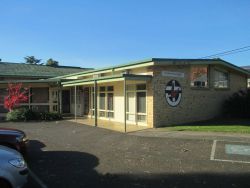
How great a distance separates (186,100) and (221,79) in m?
5.07

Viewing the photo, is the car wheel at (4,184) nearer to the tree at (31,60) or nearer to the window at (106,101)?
the window at (106,101)

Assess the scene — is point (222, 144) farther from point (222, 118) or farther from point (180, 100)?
point (222, 118)

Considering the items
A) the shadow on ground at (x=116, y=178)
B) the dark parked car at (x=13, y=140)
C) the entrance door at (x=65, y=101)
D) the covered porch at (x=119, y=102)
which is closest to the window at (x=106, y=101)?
the covered porch at (x=119, y=102)

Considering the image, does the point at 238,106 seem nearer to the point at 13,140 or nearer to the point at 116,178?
the point at 116,178

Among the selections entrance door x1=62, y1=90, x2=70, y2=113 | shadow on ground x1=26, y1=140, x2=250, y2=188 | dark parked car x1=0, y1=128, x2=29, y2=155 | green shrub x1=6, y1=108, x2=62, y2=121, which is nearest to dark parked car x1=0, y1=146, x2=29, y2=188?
shadow on ground x1=26, y1=140, x2=250, y2=188

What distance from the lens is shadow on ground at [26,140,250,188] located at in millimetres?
7707

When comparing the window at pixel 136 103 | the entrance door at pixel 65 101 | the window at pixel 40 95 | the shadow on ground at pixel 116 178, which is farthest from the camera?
the entrance door at pixel 65 101

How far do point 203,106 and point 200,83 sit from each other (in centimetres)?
143

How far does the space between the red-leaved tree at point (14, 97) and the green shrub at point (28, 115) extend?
0.71 m

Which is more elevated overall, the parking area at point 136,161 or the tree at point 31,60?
the tree at point 31,60

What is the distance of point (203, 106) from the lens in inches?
842

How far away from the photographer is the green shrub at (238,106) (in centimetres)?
2299

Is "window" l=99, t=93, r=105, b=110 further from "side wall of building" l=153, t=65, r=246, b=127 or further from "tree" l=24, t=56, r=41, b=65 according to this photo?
"tree" l=24, t=56, r=41, b=65

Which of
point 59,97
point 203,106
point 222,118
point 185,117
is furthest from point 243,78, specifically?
point 59,97
